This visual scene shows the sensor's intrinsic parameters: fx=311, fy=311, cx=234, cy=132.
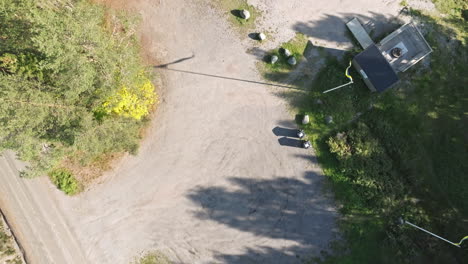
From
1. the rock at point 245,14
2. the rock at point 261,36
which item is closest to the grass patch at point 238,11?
the rock at point 245,14

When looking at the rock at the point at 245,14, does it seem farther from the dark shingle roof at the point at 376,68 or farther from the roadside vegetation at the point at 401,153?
the dark shingle roof at the point at 376,68

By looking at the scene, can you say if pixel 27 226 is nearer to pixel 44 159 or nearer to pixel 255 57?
pixel 44 159

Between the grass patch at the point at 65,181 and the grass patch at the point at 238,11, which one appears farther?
the grass patch at the point at 238,11

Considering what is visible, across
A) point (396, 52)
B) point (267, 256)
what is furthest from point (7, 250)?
point (396, 52)

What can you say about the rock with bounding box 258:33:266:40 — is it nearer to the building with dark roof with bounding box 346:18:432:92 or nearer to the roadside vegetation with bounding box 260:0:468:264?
the roadside vegetation with bounding box 260:0:468:264

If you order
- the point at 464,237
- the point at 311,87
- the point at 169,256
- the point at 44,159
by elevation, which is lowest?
the point at 169,256

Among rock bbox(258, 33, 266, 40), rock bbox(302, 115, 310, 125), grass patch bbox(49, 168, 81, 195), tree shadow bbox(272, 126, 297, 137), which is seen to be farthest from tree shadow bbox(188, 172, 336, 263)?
rock bbox(258, 33, 266, 40)

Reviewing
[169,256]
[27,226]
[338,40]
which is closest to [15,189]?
[27,226]
